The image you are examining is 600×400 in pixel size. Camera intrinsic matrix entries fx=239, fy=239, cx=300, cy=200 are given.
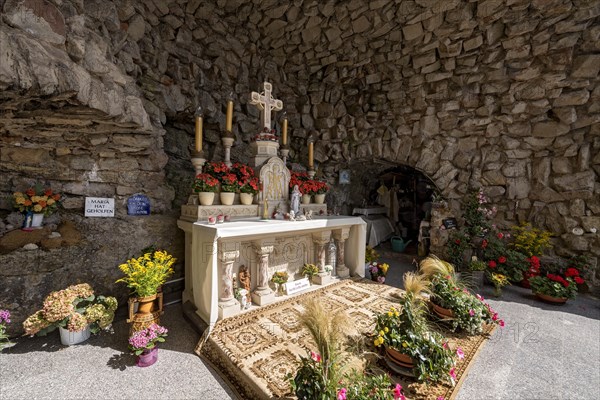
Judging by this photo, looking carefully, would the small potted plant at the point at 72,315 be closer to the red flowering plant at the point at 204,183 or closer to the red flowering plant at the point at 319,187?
the red flowering plant at the point at 204,183

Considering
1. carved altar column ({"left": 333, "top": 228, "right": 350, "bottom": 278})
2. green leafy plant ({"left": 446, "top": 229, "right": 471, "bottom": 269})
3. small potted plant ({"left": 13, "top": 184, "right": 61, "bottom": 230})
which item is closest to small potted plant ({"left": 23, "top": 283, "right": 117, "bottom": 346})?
small potted plant ({"left": 13, "top": 184, "right": 61, "bottom": 230})

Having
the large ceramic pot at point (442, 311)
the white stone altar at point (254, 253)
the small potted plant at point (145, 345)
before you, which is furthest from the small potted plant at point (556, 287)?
the small potted plant at point (145, 345)

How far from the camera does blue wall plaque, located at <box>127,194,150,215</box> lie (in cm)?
439

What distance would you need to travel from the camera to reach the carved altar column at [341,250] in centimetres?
536

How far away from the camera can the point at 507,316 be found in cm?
410

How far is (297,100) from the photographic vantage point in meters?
8.65

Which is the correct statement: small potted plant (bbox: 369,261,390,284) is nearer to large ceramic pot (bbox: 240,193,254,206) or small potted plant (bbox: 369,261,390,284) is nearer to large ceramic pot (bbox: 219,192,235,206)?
large ceramic pot (bbox: 240,193,254,206)

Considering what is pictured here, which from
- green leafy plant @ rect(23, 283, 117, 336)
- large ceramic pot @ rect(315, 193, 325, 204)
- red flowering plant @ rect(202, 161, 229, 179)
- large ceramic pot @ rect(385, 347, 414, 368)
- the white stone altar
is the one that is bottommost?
large ceramic pot @ rect(385, 347, 414, 368)

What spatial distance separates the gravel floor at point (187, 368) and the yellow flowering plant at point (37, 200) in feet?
5.94

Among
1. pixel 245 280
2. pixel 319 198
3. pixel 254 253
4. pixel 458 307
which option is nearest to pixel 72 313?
pixel 245 280

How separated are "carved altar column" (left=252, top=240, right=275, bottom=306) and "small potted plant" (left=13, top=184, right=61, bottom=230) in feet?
10.4

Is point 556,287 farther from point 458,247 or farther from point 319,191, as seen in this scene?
point 319,191

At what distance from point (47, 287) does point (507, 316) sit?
733cm

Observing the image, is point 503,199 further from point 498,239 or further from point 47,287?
point 47,287
